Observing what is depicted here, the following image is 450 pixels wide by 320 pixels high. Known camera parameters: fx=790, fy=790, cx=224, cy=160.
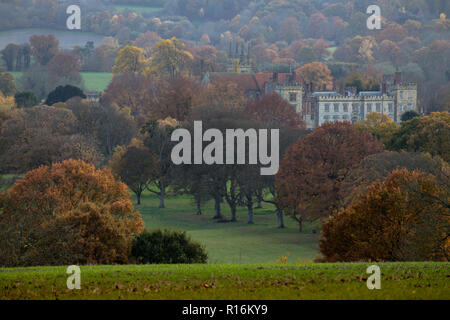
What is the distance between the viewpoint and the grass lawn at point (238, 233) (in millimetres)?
51375

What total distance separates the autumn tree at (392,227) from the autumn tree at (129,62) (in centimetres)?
14839

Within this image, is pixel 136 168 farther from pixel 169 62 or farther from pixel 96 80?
pixel 96 80

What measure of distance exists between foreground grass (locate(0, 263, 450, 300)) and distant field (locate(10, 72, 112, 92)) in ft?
495

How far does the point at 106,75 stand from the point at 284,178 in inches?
5413

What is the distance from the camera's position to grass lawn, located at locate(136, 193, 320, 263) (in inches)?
2023

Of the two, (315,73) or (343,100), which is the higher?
(315,73)

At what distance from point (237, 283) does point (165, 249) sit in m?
12.9

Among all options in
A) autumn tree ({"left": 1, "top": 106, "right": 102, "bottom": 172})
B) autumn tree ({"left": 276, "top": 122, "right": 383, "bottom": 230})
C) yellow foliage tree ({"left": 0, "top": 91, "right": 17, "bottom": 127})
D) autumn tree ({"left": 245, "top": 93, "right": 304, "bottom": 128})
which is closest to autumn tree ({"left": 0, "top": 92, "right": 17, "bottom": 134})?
yellow foliage tree ({"left": 0, "top": 91, "right": 17, "bottom": 127})

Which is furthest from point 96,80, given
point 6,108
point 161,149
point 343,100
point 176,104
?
point 161,149

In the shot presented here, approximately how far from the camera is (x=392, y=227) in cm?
3256

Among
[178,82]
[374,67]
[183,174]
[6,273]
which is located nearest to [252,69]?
[374,67]

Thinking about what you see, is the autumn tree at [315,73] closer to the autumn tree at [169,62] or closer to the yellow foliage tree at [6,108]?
the autumn tree at [169,62]

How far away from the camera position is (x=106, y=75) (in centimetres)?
19412
